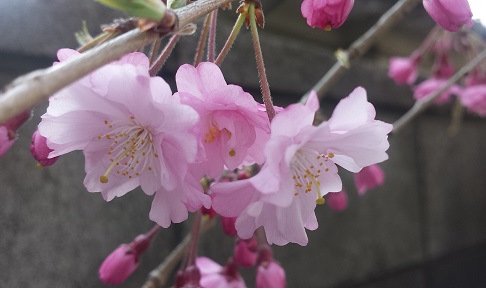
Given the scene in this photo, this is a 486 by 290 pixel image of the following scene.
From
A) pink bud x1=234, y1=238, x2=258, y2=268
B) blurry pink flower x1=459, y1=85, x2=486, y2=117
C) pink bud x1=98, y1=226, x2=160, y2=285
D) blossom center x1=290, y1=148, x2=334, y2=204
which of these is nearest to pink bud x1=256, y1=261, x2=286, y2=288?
pink bud x1=234, y1=238, x2=258, y2=268

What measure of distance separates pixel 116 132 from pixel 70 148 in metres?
0.04

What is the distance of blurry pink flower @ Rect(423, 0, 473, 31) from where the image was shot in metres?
0.40

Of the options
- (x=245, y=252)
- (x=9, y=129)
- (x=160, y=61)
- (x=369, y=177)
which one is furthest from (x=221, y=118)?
(x=369, y=177)

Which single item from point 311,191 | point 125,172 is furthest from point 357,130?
point 125,172

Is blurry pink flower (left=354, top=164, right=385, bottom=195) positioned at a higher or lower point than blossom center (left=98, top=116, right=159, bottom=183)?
lower

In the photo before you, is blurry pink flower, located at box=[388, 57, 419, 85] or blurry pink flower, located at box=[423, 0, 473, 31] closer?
blurry pink flower, located at box=[423, 0, 473, 31]

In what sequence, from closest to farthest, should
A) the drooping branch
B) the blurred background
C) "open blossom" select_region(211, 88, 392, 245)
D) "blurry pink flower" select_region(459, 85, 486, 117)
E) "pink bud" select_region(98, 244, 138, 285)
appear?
the drooping branch
"open blossom" select_region(211, 88, 392, 245)
"pink bud" select_region(98, 244, 138, 285)
the blurred background
"blurry pink flower" select_region(459, 85, 486, 117)

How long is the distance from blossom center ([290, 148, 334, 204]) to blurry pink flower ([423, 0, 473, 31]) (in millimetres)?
152

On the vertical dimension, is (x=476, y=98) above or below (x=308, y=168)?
below

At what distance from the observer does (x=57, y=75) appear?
9.3 inches

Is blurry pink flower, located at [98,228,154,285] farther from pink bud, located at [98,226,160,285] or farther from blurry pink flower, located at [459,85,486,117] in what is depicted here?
blurry pink flower, located at [459,85,486,117]

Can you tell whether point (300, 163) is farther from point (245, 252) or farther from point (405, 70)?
point (405, 70)

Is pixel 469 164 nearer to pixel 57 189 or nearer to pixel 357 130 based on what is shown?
pixel 57 189

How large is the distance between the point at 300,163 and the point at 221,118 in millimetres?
81
